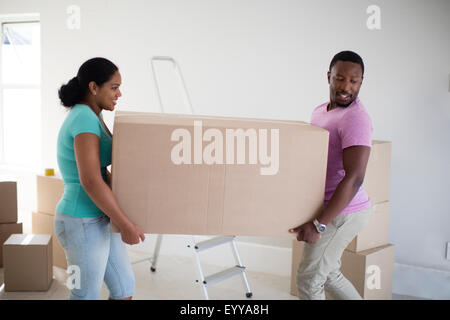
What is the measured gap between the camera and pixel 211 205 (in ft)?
4.57

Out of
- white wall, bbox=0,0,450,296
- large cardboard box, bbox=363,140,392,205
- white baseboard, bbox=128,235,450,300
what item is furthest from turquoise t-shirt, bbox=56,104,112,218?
white wall, bbox=0,0,450,296

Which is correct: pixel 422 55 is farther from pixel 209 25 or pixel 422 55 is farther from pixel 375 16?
pixel 209 25

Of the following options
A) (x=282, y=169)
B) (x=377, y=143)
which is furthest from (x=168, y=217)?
(x=377, y=143)

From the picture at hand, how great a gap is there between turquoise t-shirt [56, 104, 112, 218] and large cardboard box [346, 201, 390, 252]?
58.3 inches

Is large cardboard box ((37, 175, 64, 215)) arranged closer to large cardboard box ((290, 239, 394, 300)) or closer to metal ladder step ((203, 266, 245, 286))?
metal ladder step ((203, 266, 245, 286))

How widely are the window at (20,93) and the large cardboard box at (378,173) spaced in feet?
10.8

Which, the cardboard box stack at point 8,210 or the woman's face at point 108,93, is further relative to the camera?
the cardboard box stack at point 8,210

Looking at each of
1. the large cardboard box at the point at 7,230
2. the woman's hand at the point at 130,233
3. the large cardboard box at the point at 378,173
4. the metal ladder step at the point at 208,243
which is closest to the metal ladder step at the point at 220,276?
the metal ladder step at the point at 208,243

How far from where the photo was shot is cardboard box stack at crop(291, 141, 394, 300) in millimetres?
2348

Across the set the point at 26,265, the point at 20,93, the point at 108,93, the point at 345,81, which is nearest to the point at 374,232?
the point at 345,81

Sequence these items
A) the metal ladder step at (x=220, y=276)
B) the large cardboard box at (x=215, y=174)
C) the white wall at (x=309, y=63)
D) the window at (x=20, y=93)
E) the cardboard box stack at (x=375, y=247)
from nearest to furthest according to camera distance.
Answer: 1. the large cardboard box at (x=215, y=174)
2. the metal ladder step at (x=220, y=276)
3. the cardboard box stack at (x=375, y=247)
4. the white wall at (x=309, y=63)
5. the window at (x=20, y=93)

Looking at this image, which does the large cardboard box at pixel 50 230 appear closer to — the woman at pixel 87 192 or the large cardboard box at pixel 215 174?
the woman at pixel 87 192

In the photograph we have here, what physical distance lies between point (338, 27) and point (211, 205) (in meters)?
1.78

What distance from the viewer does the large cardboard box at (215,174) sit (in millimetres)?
1332
